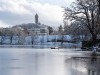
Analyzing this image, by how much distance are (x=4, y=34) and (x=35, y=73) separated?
160023 mm

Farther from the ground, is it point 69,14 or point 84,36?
point 69,14

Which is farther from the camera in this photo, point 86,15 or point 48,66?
point 86,15

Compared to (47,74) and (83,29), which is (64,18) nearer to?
(83,29)

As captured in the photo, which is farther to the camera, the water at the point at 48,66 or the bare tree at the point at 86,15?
the bare tree at the point at 86,15

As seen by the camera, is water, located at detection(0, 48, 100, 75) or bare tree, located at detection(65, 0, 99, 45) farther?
bare tree, located at detection(65, 0, 99, 45)

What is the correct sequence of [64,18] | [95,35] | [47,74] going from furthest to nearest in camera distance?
[64,18]
[95,35]
[47,74]

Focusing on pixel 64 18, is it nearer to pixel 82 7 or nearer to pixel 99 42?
pixel 82 7

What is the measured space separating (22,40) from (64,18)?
318 feet

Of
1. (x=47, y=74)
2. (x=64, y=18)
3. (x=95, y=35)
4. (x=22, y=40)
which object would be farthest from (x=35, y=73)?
(x=22, y=40)

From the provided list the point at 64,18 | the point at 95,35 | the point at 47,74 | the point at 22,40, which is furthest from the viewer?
the point at 22,40

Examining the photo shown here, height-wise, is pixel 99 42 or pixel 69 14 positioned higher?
pixel 69 14

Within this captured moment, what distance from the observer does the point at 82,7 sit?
68.8 metres

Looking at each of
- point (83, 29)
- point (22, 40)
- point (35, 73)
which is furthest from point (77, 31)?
point (22, 40)

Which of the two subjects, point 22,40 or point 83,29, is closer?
point 83,29
